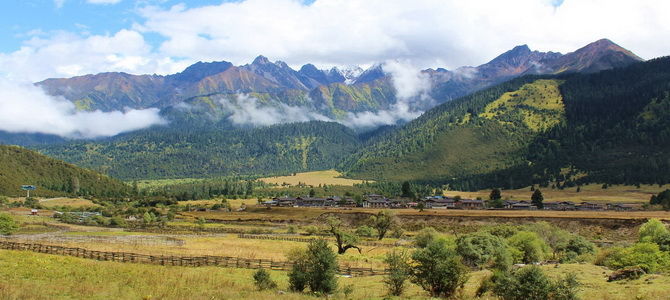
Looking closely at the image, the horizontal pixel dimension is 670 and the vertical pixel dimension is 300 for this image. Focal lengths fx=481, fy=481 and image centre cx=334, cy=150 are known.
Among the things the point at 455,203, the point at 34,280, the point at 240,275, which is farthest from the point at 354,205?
the point at 34,280

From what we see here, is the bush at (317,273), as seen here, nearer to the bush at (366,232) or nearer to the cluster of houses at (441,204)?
the bush at (366,232)

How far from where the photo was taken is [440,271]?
1497 inches

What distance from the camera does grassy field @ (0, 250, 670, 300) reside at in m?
33.4

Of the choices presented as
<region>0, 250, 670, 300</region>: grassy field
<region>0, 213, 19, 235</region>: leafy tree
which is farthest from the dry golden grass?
<region>0, 250, 670, 300</region>: grassy field

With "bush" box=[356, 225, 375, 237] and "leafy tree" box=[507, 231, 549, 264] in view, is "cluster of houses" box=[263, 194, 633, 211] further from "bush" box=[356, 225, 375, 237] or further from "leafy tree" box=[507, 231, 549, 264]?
"leafy tree" box=[507, 231, 549, 264]

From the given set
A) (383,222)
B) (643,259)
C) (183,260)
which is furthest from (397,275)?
(383,222)

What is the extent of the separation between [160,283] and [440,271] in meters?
23.0

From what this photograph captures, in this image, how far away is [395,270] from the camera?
39844mm

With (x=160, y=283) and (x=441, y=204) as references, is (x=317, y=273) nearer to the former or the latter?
(x=160, y=283)

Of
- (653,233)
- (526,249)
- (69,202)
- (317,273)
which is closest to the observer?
(317,273)

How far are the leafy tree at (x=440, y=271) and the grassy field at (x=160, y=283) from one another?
1.05 metres

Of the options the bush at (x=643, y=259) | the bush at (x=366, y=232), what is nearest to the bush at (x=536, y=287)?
the bush at (x=643, y=259)

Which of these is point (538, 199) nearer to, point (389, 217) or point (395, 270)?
point (389, 217)

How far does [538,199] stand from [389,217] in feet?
279
